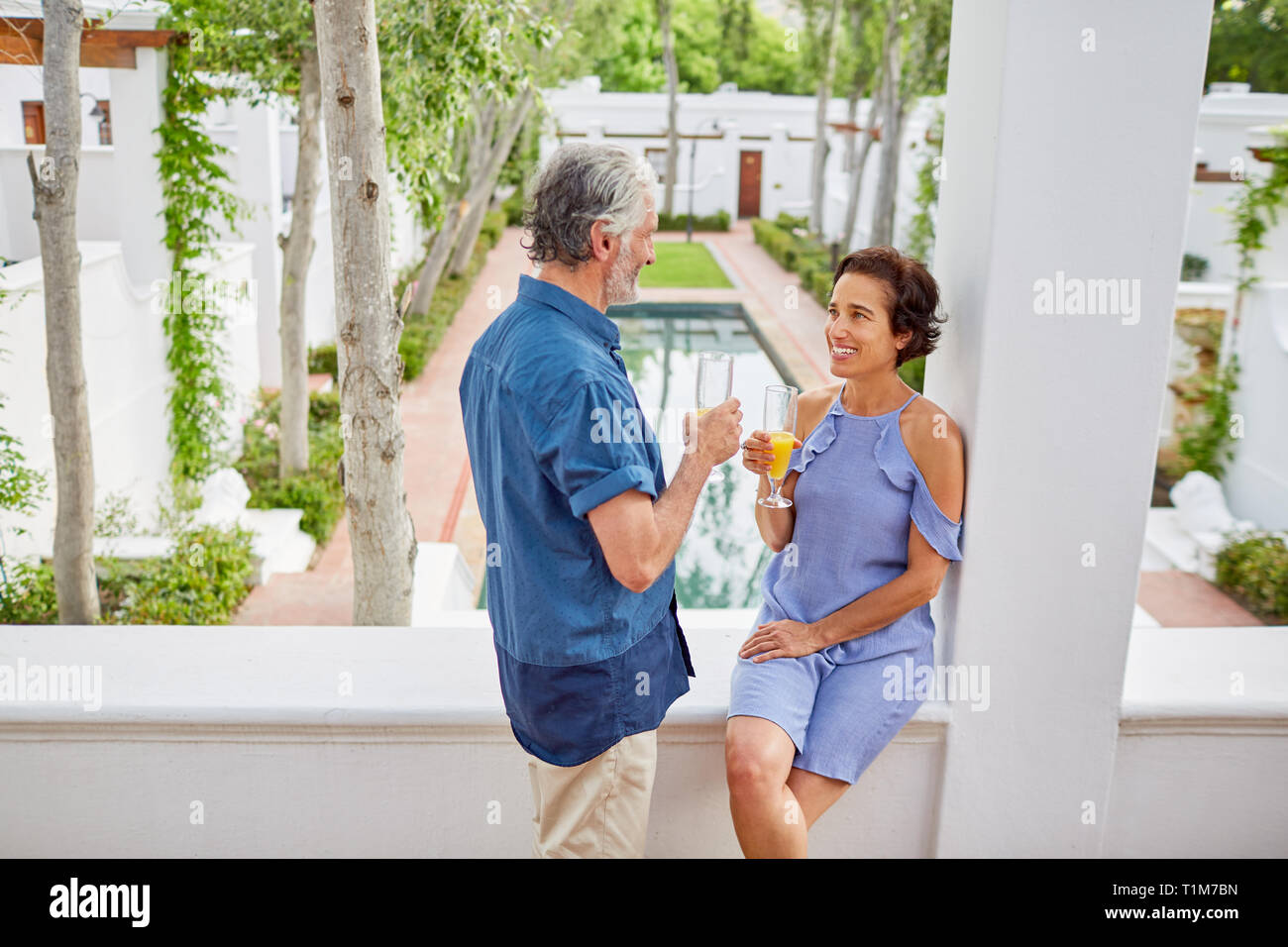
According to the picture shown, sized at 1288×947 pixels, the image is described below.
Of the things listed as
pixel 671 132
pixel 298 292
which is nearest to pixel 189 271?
pixel 298 292

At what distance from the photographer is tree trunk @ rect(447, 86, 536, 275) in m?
11.9

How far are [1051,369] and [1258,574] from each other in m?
5.40

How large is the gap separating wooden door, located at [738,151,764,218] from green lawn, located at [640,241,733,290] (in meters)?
5.66

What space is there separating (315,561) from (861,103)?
25.4 metres

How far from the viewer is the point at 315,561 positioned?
6.93m

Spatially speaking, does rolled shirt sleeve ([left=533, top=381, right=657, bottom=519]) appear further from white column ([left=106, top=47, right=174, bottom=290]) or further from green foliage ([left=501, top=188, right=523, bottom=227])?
green foliage ([left=501, top=188, right=523, bottom=227])

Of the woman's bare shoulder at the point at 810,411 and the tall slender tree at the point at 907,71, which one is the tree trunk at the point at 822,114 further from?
the woman's bare shoulder at the point at 810,411

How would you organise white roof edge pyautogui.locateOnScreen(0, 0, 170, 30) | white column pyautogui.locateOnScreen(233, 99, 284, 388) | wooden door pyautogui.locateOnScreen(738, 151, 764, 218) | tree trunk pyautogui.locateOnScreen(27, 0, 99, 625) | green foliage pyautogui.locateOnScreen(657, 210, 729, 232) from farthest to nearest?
wooden door pyautogui.locateOnScreen(738, 151, 764, 218), green foliage pyautogui.locateOnScreen(657, 210, 729, 232), white column pyautogui.locateOnScreen(233, 99, 284, 388), white roof edge pyautogui.locateOnScreen(0, 0, 170, 30), tree trunk pyautogui.locateOnScreen(27, 0, 99, 625)

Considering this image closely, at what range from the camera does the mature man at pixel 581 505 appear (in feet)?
5.08

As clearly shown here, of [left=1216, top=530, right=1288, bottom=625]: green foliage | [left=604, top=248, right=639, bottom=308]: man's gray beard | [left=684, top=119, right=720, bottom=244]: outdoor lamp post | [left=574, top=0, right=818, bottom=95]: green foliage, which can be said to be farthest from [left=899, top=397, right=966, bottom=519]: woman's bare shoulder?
[left=574, top=0, right=818, bottom=95]: green foliage

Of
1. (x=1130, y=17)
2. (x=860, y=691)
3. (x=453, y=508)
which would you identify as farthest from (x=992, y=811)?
(x=453, y=508)

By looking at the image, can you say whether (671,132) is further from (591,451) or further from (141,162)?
(591,451)

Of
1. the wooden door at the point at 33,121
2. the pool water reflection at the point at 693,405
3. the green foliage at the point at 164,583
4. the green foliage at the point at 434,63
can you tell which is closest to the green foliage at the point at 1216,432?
the pool water reflection at the point at 693,405

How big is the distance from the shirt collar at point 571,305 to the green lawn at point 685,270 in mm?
14823
